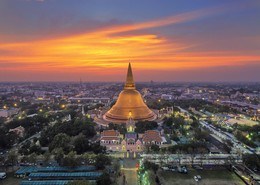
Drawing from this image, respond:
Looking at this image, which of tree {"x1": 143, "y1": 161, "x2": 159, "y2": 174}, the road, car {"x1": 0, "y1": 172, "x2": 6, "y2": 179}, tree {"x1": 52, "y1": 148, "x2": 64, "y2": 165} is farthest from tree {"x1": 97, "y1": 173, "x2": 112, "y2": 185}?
car {"x1": 0, "y1": 172, "x2": 6, "y2": 179}

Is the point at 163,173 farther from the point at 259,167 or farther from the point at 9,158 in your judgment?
the point at 9,158

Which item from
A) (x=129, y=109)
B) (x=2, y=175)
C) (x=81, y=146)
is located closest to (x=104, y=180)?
(x=81, y=146)

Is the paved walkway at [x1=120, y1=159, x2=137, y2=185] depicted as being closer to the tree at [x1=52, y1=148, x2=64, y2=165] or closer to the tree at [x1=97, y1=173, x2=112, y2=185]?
the tree at [x1=97, y1=173, x2=112, y2=185]

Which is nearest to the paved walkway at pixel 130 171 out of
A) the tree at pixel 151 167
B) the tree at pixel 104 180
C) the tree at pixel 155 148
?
the tree at pixel 151 167

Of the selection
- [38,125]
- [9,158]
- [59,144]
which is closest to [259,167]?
[59,144]

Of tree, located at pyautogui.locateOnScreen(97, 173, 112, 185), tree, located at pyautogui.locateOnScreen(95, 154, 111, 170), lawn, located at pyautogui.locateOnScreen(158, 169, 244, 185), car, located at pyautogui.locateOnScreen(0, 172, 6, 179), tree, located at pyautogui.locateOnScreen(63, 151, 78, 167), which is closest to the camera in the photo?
tree, located at pyautogui.locateOnScreen(97, 173, 112, 185)

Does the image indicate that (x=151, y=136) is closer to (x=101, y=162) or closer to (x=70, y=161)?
(x=101, y=162)
